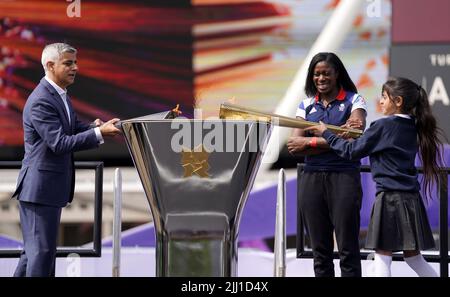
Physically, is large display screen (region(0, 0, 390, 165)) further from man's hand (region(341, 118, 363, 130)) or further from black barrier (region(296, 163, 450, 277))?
man's hand (region(341, 118, 363, 130))

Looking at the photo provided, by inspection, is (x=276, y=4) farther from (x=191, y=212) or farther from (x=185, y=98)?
(x=191, y=212)

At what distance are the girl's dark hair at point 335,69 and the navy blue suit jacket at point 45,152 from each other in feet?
4.13

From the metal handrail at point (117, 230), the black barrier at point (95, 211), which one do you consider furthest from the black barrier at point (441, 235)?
the metal handrail at point (117, 230)

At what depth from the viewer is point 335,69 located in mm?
4973

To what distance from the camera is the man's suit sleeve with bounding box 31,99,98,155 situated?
14.3ft

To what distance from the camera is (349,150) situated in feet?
15.3

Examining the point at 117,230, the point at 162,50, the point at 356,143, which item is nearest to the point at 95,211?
the point at 162,50

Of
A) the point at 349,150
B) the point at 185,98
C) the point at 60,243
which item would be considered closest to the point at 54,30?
the point at 185,98

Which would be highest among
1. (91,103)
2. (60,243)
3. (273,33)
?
(273,33)

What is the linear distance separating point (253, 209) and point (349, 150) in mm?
1562

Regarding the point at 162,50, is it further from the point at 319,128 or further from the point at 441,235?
the point at 441,235

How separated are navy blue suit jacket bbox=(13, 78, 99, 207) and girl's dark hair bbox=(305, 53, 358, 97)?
4.13 ft

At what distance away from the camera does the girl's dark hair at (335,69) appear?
16.3 ft

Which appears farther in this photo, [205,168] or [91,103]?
[91,103]
